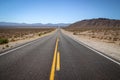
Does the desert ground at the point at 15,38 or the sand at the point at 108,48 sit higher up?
the sand at the point at 108,48

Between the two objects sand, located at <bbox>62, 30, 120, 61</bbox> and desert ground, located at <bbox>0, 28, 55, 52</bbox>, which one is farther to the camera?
desert ground, located at <bbox>0, 28, 55, 52</bbox>

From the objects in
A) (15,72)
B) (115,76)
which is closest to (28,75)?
(15,72)

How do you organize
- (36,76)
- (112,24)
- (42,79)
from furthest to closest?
(112,24), (36,76), (42,79)

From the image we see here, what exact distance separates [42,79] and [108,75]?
2.62 m

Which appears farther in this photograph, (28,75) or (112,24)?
(112,24)

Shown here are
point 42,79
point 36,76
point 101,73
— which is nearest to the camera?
point 42,79

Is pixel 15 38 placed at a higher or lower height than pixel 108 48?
lower

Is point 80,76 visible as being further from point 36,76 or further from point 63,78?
point 36,76

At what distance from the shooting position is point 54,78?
438 cm

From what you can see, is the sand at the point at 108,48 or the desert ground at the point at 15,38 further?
the desert ground at the point at 15,38

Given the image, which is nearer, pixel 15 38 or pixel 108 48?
pixel 108 48

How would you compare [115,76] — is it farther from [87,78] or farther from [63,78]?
[63,78]

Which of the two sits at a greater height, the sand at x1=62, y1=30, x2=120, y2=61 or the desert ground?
the sand at x1=62, y1=30, x2=120, y2=61

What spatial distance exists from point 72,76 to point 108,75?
1.47 m
